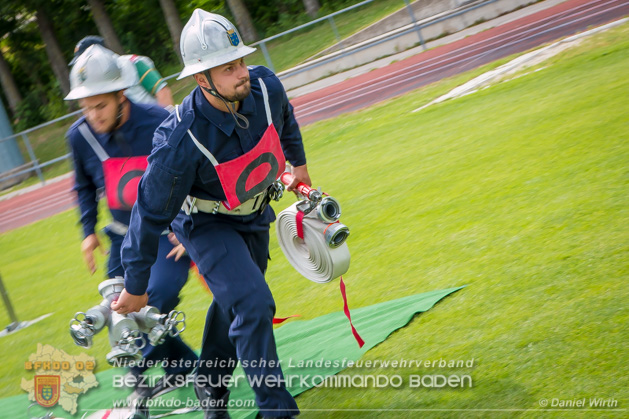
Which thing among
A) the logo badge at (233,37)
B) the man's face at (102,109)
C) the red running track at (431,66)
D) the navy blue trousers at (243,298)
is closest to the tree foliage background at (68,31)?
the red running track at (431,66)

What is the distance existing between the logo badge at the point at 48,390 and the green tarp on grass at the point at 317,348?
0.14 meters

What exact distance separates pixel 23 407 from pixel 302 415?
2.48 meters

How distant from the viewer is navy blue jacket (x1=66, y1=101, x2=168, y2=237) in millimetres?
4082

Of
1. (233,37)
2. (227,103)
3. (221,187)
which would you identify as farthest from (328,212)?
(233,37)

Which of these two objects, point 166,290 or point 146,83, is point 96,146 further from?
point 146,83

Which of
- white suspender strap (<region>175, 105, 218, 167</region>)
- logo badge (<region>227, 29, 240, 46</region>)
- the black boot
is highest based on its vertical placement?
logo badge (<region>227, 29, 240, 46</region>)

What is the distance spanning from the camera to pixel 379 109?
45.9ft

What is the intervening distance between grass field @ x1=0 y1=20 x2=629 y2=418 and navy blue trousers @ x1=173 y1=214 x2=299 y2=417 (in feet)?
1.68

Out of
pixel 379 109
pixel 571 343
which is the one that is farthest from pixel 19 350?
pixel 379 109

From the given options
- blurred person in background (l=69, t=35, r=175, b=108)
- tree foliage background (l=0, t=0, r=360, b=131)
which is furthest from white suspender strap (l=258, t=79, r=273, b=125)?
tree foliage background (l=0, t=0, r=360, b=131)

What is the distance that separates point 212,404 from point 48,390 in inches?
46.2

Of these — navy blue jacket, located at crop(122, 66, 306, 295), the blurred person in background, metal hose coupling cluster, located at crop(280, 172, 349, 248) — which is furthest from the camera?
the blurred person in background

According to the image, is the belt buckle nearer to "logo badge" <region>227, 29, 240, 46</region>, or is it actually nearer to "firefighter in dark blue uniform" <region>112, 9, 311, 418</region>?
"firefighter in dark blue uniform" <region>112, 9, 311, 418</region>

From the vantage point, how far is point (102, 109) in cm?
393
